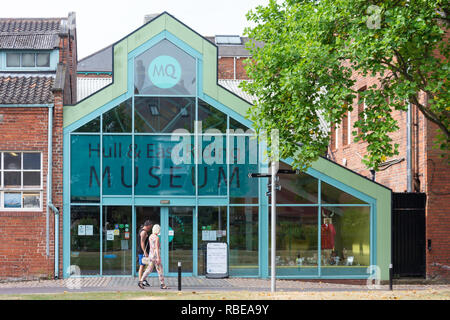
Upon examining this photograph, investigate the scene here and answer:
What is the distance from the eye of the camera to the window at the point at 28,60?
2047cm

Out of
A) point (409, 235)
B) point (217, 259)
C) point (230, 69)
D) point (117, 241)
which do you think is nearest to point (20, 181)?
point (117, 241)

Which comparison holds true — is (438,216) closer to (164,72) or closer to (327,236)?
(327,236)

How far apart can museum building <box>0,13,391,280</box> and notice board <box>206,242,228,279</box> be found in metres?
0.37

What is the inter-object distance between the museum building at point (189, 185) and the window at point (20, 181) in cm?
95

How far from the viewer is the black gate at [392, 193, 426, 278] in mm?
18312

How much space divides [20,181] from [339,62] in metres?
9.94

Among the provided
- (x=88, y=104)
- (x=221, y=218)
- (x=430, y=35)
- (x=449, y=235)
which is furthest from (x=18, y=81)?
(x=449, y=235)

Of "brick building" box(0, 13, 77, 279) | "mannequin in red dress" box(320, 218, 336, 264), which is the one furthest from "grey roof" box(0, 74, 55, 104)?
"mannequin in red dress" box(320, 218, 336, 264)

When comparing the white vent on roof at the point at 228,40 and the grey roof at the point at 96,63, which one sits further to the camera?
the white vent on roof at the point at 228,40

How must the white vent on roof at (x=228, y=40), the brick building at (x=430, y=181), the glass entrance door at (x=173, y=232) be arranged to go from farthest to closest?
the white vent on roof at (x=228, y=40)
the glass entrance door at (x=173, y=232)
the brick building at (x=430, y=181)

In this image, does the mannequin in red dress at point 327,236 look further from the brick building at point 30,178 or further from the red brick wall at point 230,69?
the red brick wall at point 230,69

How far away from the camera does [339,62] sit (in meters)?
14.4

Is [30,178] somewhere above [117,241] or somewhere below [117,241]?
above

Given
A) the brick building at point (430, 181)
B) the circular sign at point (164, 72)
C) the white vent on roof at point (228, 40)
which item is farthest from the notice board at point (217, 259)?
the white vent on roof at point (228, 40)
